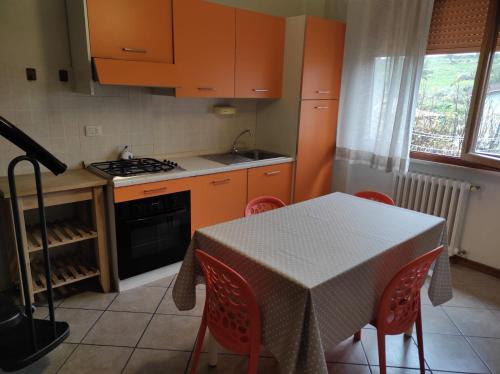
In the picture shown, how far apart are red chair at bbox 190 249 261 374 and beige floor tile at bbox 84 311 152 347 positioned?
2.55 feet

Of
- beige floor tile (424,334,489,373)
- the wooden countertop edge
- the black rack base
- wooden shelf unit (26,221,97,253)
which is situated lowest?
beige floor tile (424,334,489,373)

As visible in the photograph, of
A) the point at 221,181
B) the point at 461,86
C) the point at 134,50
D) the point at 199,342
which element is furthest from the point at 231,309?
the point at 461,86

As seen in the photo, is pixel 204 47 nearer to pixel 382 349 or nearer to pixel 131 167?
pixel 131 167

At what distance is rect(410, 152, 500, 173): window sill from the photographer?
2.88 meters

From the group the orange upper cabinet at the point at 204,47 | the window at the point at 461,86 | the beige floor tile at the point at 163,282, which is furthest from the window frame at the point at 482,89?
the beige floor tile at the point at 163,282

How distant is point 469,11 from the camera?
2.79 metres

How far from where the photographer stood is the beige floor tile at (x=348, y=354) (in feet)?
6.61

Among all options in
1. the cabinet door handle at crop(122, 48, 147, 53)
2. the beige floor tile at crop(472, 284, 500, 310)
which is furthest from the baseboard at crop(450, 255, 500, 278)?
the cabinet door handle at crop(122, 48, 147, 53)

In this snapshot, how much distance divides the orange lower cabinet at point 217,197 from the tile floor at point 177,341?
594 mm

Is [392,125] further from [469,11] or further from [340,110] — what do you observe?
[469,11]

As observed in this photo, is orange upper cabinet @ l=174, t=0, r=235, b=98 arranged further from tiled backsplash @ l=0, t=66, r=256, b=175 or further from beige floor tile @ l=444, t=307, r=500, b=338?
beige floor tile @ l=444, t=307, r=500, b=338

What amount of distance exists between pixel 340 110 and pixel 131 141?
193 cm

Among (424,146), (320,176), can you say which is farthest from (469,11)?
(320,176)

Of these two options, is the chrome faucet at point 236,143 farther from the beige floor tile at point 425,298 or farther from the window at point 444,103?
the beige floor tile at point 425,298
